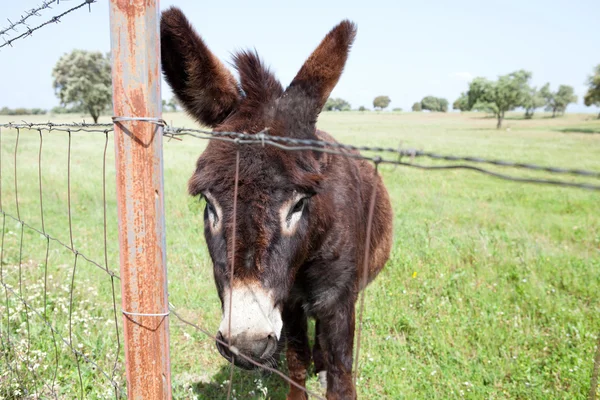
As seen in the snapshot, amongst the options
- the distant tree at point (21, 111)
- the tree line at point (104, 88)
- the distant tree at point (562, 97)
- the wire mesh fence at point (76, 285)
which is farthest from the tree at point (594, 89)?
the distant tree at point (21, 111)

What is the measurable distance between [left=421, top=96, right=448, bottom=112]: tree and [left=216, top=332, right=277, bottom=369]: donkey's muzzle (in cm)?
11107

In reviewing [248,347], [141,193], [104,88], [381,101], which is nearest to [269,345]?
[248,347]

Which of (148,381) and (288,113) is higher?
(288,113)

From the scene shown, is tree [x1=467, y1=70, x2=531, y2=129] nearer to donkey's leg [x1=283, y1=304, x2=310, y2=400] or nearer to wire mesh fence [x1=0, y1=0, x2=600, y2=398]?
wire mesh fence [x1=0, y1=0, x2=600, y2=398]

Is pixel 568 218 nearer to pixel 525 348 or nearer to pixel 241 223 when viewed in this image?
pixel 525 348

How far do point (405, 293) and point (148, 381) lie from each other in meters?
3.63

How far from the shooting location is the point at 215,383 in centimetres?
359

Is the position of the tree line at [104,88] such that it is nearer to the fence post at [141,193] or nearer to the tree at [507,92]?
the tree at [507,92]

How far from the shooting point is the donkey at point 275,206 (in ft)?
6.16

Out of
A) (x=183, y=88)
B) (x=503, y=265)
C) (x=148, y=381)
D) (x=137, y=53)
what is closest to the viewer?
(x=137, y=53)

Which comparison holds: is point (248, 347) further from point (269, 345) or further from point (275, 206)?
point (275, 206)

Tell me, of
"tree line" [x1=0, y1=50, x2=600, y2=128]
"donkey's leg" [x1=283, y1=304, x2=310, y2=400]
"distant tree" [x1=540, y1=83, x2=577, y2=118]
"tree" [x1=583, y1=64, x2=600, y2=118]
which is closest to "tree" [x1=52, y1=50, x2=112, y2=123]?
"tree line" [x1=0, y1=50, x2=600, y2=128]

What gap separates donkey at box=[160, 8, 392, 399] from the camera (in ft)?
6.16

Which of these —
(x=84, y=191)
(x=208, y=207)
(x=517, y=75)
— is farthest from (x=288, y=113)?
(x=517, y=75)
